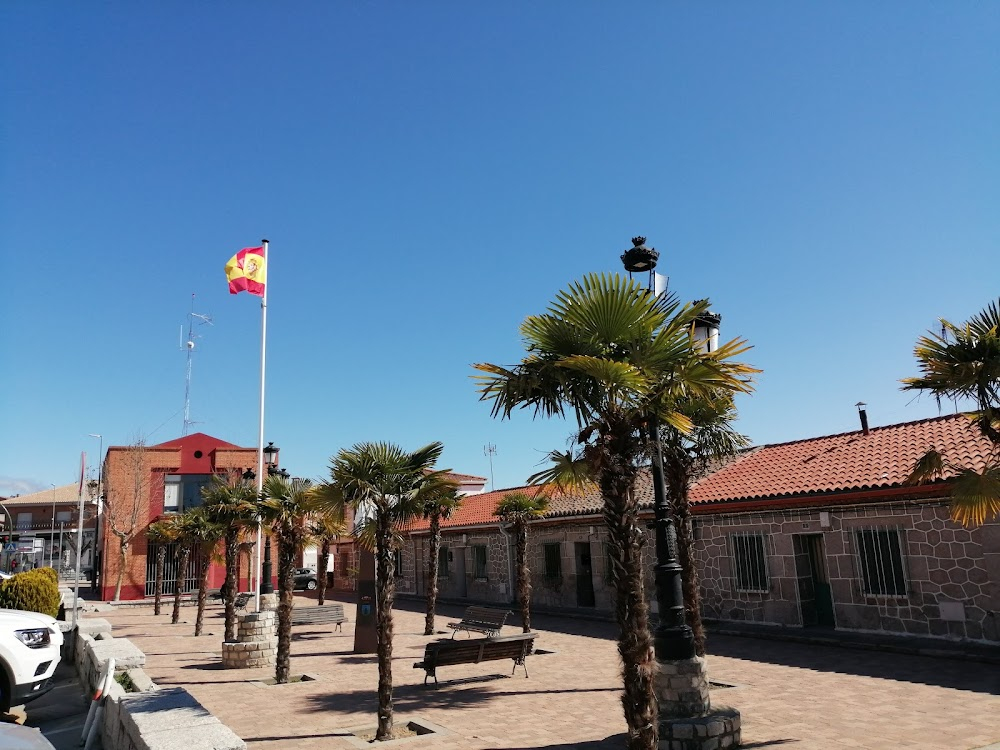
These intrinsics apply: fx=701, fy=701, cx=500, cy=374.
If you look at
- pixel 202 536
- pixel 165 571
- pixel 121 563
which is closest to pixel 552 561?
pixel 202 536

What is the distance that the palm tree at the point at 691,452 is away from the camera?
9.91 meters

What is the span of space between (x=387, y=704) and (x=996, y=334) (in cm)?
791

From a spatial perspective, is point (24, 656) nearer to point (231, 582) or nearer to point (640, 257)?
point (231, 582)

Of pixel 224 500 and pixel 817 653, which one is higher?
pixel 224 500

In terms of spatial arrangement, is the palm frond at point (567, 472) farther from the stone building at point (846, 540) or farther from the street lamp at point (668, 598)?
the stone building at point (846, 540)

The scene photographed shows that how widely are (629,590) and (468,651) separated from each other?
20.5 ft

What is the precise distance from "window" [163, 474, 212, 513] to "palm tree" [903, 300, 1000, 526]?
116ft

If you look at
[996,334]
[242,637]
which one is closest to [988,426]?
[996,334]

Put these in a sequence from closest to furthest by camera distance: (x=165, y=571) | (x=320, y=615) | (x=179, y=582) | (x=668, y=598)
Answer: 1. (x=668, y=598)
2. (x=320, y=615)
3. (x=179, y=582)
4. (x=165, y=571)

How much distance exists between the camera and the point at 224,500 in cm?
1731

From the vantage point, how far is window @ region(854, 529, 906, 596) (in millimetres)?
13727

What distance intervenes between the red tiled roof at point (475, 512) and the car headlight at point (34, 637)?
57.2ft

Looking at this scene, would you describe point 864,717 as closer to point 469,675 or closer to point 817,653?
point 817,653

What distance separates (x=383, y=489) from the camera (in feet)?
31.1
